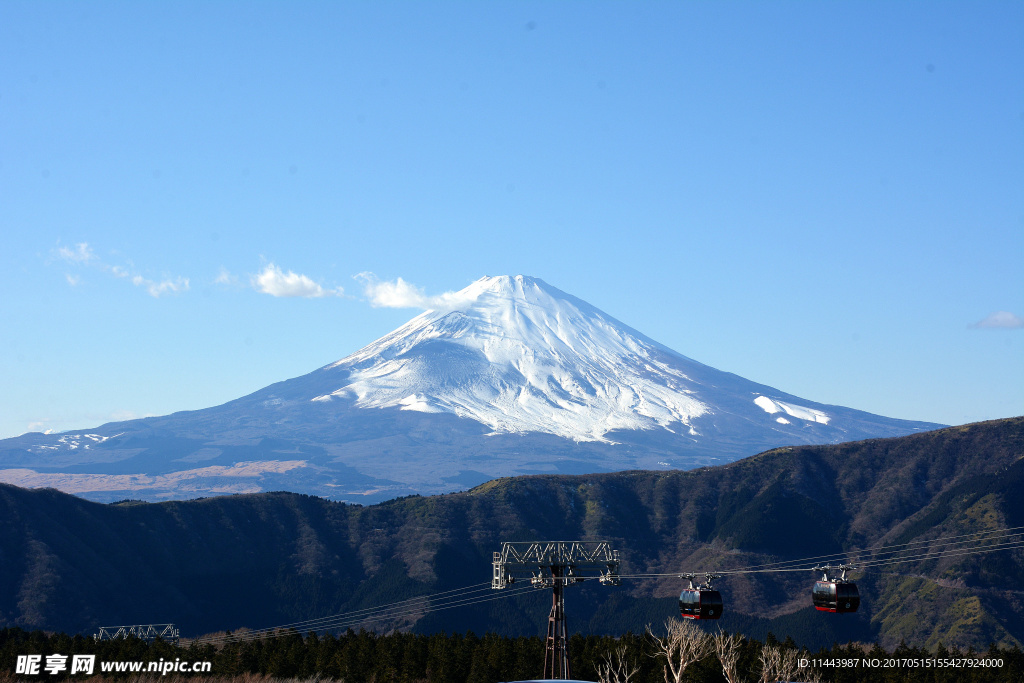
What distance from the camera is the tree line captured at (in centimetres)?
10125

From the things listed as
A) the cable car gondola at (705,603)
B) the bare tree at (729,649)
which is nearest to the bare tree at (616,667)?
the bare tree at (729,649)

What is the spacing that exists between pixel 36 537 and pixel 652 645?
133603 mm

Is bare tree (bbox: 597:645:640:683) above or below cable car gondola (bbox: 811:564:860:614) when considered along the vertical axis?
below

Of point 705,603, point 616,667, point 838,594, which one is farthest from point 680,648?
point 838,594

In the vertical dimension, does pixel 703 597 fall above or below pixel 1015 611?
above

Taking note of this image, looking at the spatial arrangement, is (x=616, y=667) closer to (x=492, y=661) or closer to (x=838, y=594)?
(x=492, y=661)

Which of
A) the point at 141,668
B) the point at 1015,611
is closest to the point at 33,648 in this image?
the point at 141,668

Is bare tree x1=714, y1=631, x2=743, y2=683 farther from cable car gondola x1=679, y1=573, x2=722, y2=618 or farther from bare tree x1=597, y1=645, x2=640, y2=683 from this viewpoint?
cable car gondola x1=679, y1=573, x2=722, y2=618

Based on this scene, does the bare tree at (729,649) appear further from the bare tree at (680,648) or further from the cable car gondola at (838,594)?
the cable car gondola at (838,594)

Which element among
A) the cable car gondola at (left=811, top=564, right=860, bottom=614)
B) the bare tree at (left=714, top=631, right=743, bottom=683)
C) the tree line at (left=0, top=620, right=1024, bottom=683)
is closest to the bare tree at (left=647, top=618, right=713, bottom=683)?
the tree line at (left=0, top=620, right=1024, bottom=683)

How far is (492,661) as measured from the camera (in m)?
106

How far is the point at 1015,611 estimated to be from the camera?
184000 mm

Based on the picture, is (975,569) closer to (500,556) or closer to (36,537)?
(500,556)

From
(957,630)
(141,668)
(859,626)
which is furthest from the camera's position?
(859,626)
